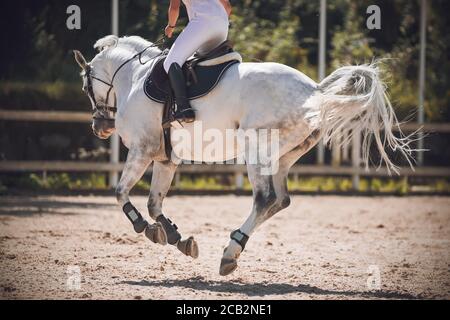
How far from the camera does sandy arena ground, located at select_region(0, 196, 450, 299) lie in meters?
6.29

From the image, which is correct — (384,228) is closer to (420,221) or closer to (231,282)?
(420,221)

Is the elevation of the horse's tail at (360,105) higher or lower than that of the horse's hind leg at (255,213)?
higher

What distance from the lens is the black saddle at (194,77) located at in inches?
287

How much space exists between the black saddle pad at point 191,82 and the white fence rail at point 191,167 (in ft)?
26.0

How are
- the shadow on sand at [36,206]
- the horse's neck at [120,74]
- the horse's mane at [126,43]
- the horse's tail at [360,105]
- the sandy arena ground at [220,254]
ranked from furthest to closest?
the shadow on sand at [36,206] < the horse's mane at [126,43] < the horse's neck at [120,74] < the horse's tail at [360,105] < the sandy arena ground at [220,254]

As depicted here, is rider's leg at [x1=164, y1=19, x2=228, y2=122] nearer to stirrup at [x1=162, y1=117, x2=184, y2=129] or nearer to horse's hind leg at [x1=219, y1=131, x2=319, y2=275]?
stirrup at [x1=162, y1=117, x2=184, y2=129]

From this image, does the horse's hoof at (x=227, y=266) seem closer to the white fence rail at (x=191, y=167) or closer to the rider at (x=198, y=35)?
the rider at (x=198, y=35)

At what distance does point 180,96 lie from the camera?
7242 millimetres

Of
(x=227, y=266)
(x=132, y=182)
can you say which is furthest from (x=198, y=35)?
(x=227, y=266)

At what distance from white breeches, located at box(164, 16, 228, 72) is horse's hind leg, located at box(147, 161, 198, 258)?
119 cm

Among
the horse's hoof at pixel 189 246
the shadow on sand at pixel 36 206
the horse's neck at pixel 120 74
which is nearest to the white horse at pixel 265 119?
the horse's hoof at pixel 189 246

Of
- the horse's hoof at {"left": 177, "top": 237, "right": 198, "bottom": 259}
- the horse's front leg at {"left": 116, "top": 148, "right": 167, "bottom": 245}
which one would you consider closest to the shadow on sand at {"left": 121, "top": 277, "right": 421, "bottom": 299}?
the horse's hoof at {"left": 177, "top": 237, "right": 198, "bottom": 259}

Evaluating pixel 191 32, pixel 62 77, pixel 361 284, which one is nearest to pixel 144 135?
pixel 191 32

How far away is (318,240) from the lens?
9594 millimetres
